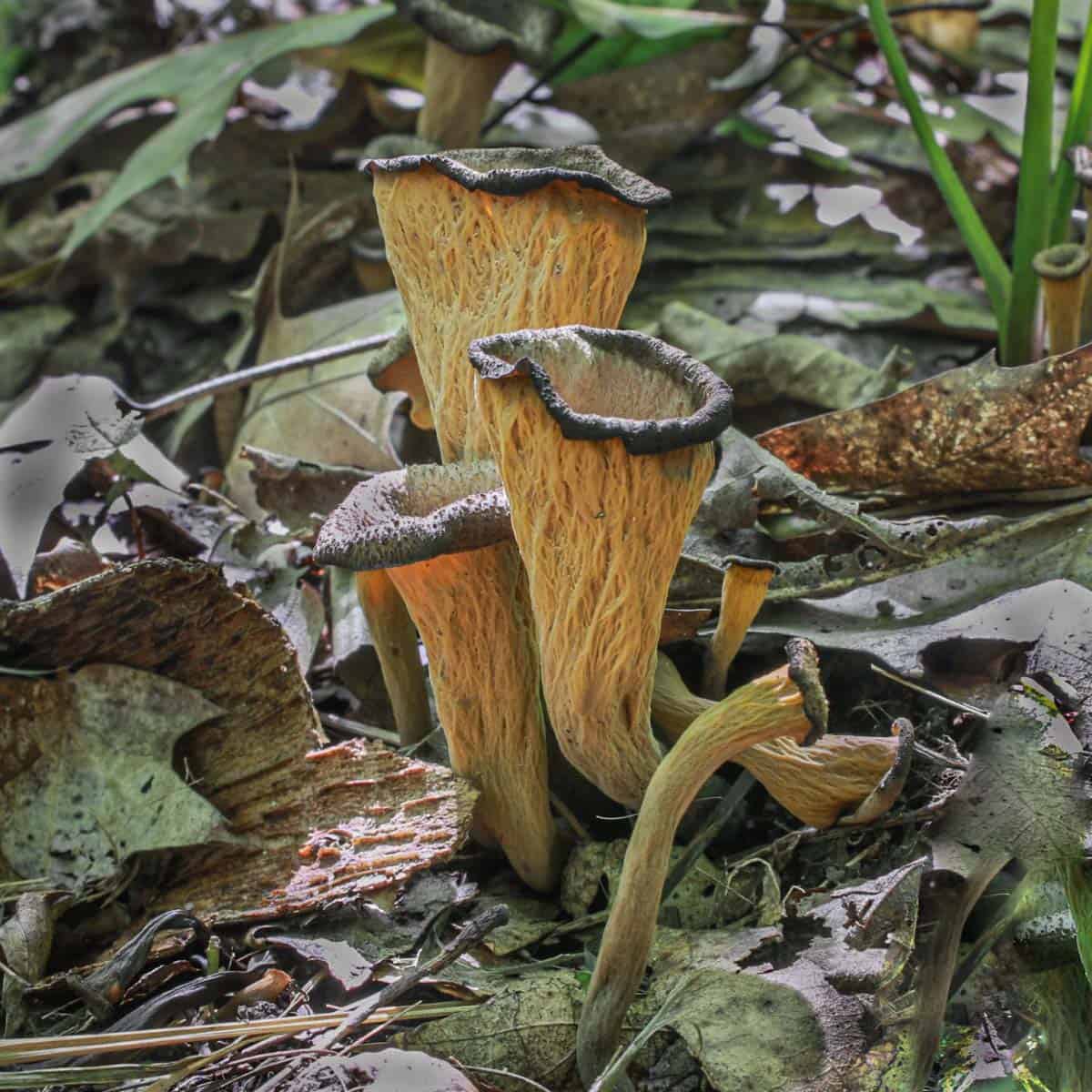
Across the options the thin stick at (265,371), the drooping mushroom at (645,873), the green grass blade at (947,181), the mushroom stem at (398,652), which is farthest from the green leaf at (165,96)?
the drooping mushroom at (645,873)

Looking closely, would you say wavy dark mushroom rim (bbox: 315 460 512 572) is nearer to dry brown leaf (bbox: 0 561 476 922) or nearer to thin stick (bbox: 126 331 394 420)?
dry brown leaf (bbox: 0 561 476 922)

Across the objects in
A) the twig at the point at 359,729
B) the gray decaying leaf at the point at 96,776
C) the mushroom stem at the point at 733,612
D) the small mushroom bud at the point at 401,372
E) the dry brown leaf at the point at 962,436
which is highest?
the small mushroom bud at the point at 401,372

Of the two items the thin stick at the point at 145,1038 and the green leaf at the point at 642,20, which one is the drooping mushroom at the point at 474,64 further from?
the thin stick at the point at 145,1038

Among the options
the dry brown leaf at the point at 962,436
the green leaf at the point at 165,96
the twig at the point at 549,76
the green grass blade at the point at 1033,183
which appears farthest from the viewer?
the twig at the point at 549,76

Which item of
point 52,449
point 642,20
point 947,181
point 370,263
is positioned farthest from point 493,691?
point 642,20

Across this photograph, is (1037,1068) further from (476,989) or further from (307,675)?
(307,675)

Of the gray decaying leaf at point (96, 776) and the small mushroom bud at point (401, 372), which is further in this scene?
the small mushroom bud at point (401, 372)
